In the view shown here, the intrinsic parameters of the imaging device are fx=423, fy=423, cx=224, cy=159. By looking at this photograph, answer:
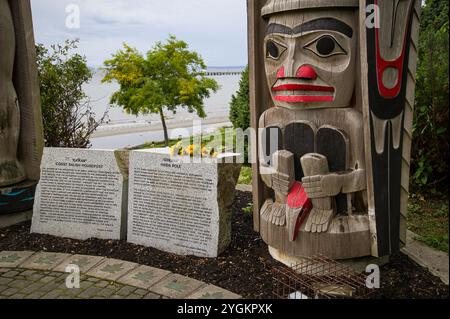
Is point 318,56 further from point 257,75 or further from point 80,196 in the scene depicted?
point 80,196

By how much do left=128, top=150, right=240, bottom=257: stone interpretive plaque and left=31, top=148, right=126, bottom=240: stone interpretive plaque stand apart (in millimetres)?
240

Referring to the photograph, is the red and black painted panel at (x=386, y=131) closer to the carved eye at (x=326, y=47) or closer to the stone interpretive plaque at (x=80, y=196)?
the carved eye at (x=326, y=47)

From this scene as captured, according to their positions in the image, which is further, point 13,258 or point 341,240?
point 13,258

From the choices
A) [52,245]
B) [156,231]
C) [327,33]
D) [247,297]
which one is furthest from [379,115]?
[52,245]

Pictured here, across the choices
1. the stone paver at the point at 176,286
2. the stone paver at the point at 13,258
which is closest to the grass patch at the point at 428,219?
the stone paver at the point at 176,286

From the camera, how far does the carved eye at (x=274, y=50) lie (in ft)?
12.4

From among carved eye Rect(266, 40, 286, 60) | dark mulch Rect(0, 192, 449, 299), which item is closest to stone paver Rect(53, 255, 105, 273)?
dark mulch Rect(0, 192, 449, 299)

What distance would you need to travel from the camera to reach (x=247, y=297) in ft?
11.8

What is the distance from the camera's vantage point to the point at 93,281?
13.2 feet

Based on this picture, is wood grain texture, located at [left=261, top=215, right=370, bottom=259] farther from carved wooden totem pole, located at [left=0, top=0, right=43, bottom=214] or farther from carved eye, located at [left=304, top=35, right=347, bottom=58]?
carved wooden totem pole, located at [left=0, top=0, right=43, bottom=214]

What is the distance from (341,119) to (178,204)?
1.96m

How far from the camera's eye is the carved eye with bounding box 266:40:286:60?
3.77 metres

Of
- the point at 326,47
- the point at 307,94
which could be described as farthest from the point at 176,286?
the point at 326,47
